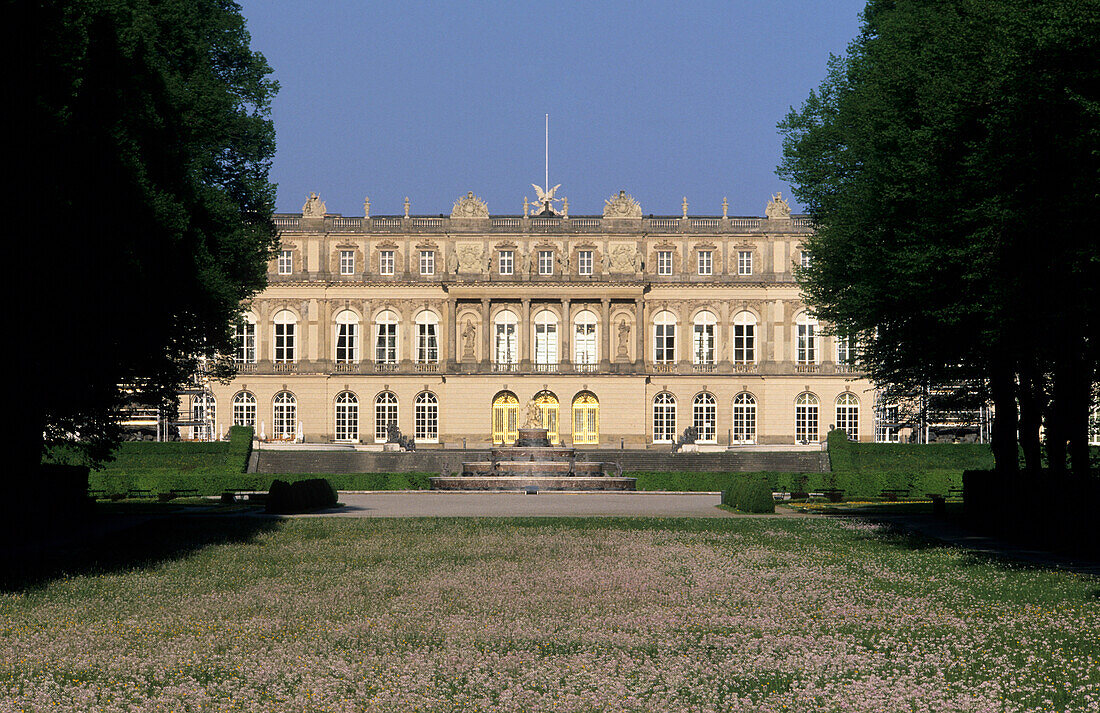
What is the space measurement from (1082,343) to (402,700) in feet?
57.6

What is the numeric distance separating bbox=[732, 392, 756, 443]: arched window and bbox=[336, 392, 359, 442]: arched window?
2348 centimetres

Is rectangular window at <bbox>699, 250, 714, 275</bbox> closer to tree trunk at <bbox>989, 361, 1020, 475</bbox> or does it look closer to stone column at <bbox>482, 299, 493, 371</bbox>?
stone column at <bbox>482, 299, 493, 371</bbox>

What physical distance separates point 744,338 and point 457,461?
23.7 meters

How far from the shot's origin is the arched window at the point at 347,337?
78438 millimetres

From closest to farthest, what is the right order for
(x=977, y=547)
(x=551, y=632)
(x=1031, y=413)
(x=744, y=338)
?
(x=551, y=632) → (x=977, y=547) → (x=1031, y=413) → (x=744, y=338)

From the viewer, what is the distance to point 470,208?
3068 inches

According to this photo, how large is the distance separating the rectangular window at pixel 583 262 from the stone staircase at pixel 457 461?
16043 millimetres

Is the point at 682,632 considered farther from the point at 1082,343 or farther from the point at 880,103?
the point at 880,103

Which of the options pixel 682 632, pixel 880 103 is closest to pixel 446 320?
pixel 880 103

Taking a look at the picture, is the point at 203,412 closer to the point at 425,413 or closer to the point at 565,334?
the point at 425,413

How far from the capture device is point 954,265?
79.3 ft

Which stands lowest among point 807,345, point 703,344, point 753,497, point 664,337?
point 753,497

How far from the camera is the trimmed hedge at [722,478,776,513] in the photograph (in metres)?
34.9

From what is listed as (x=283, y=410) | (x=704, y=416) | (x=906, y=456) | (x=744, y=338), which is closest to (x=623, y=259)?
(x=744, y=338)
